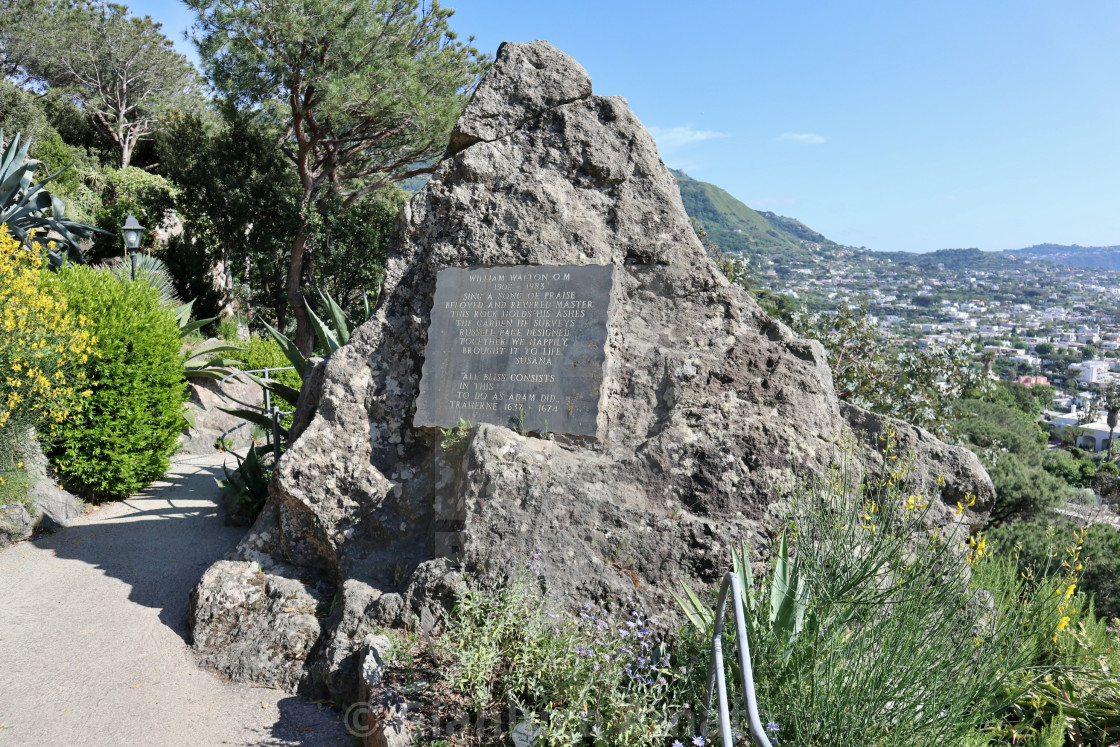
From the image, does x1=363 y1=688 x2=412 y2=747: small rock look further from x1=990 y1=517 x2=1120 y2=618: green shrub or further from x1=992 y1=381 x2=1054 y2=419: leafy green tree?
x1=992 y1=381 x2=1054 y2=419: leafy green tree

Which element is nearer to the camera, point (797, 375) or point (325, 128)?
point (797, 375)

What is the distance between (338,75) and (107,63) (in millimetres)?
19388

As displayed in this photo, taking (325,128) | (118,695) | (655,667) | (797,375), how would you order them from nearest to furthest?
(655,667) → (118,695) → (797,375) → (325,128)

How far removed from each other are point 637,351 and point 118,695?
3784 millimetres

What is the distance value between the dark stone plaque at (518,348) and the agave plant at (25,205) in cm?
922

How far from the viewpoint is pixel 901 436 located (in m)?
5.17

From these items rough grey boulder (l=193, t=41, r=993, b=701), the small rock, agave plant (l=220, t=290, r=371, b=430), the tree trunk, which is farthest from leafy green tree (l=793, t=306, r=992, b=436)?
the tree trunk

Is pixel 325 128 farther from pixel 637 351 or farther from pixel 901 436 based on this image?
pixel 901 436

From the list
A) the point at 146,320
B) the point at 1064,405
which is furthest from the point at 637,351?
the point at 1064,405

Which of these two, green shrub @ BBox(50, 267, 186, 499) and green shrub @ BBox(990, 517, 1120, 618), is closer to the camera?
green shrub @ BBox(50, 267, 186, 499)

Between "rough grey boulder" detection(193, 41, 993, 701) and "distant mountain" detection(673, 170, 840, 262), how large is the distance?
56870mm

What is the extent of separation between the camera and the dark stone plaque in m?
5.06

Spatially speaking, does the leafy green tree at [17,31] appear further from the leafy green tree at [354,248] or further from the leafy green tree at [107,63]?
the leafy green tree at [354,248]

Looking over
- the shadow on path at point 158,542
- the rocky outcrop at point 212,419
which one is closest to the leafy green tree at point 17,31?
the rocky outcrop at point 212,419
